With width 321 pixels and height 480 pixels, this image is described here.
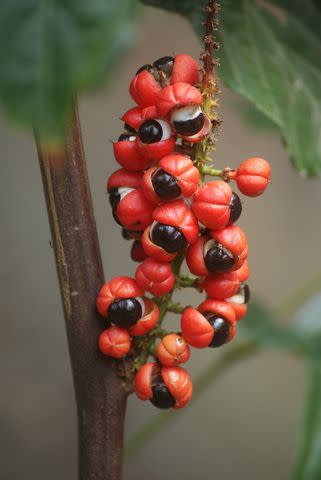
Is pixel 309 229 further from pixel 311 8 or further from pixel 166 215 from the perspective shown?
pixel 166 215

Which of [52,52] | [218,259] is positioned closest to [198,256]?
[218,259]

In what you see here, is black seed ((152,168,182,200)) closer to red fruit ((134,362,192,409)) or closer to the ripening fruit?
the ripening fruit

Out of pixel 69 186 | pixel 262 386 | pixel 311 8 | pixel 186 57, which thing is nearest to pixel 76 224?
pixel 69 186

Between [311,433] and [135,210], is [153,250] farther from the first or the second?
[311,433]

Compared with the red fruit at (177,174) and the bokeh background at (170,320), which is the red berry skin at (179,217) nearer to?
the red fruit at (177,174)

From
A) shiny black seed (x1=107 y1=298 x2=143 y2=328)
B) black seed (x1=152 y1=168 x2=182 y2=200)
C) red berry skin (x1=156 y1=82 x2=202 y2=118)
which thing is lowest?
shiny black seed (x1=107 y1=298 x2=143 y2=328)

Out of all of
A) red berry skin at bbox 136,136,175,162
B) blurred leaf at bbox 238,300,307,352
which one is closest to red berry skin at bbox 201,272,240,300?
red berry skin at bbox 136,136,175,162
